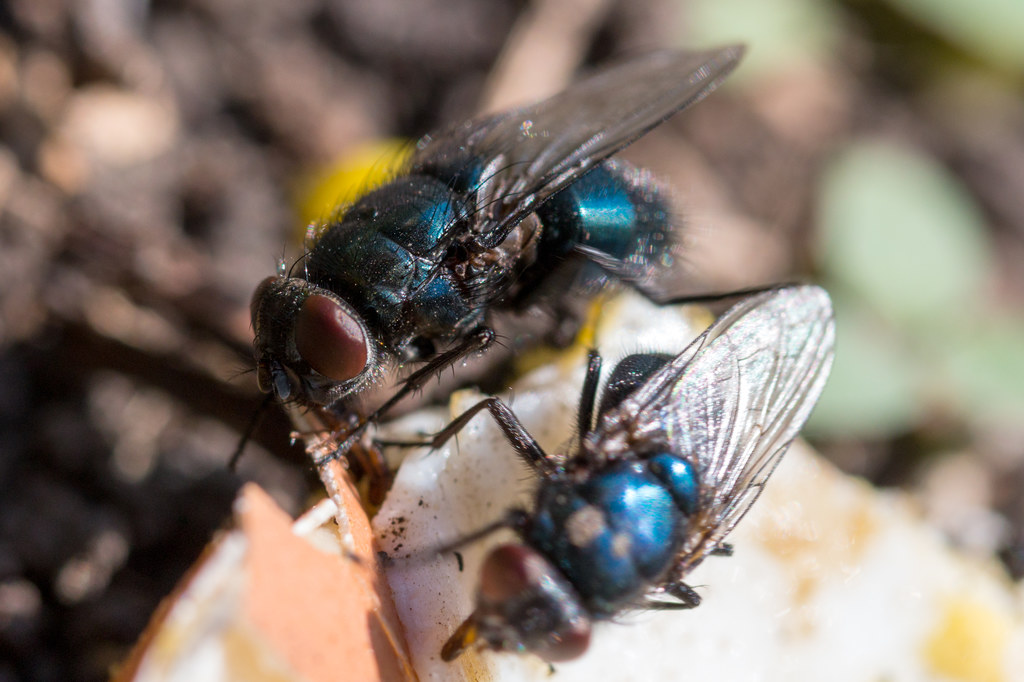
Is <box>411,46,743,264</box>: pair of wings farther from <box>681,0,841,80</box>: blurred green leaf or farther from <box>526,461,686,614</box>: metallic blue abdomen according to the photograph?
<box>681,0,841,80</box>: blurred green leaf

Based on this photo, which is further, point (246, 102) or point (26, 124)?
point (246, 102)

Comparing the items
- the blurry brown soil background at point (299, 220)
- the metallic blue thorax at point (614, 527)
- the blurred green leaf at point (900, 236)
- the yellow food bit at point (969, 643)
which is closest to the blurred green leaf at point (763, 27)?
the blurry brown soil background at point (299, 220)

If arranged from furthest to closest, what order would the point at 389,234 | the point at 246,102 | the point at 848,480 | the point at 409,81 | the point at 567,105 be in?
the point at 409,81
the point at 246,102
the point at 567,105
the point at 848,480
the point at 389,234

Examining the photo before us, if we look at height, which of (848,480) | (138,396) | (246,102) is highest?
(246,102)

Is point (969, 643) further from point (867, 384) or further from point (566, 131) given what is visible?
point (566, 131)

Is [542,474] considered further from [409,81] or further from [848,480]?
[409,81]

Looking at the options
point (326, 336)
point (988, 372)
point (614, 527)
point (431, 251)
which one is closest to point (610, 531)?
point (614, 527)

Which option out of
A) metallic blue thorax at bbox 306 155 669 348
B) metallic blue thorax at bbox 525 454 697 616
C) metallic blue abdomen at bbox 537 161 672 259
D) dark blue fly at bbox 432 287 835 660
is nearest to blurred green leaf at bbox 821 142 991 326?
metallic blue abdomen at bbox 537 161 672 259

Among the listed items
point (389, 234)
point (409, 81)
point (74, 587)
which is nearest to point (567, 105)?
point (389, 234)
